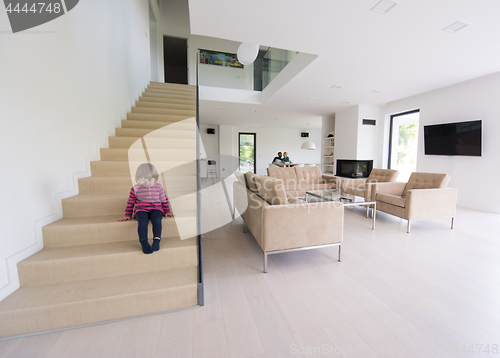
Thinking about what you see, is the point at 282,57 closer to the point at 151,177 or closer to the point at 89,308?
the point at 151,177

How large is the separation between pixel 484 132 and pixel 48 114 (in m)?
7.10

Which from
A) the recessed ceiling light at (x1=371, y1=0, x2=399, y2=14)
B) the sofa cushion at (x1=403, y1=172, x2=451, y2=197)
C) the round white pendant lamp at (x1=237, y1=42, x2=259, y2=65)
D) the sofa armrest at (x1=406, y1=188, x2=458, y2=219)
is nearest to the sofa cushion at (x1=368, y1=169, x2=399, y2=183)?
the sofa cushion at (x1=403, y1=172, x2=451, y2=197)

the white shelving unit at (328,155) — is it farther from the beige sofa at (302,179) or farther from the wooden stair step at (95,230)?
the wooden stair step at (95,230)

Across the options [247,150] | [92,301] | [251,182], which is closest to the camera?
[92,301]

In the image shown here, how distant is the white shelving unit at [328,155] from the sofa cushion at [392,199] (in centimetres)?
477

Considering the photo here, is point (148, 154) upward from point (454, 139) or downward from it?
downward

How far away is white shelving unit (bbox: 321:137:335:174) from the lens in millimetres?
8551

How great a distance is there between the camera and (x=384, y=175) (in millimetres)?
4582

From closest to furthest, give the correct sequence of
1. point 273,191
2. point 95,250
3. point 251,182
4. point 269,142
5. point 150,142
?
point 95,250 → point 273,191 → point 251,182 → point 150,142 → point 269,142

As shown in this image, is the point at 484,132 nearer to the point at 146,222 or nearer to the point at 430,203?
the point at 430,203

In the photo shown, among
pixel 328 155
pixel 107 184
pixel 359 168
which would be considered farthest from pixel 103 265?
pixel 328 155

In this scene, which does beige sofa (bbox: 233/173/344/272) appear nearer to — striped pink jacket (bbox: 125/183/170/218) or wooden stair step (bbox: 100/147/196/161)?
striped pink jacket (bbox: 125/183/170/218)

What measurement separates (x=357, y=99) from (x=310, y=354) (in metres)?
6.44

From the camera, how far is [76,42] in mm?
2479
